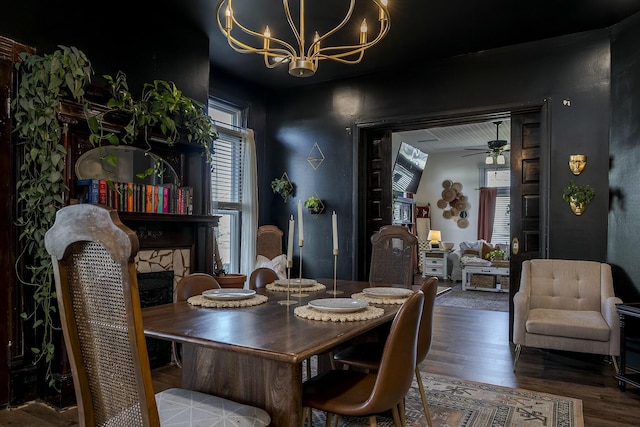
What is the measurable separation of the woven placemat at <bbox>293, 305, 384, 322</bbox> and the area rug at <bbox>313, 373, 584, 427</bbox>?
0.96m

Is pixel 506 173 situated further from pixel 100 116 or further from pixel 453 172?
pixel 100 116

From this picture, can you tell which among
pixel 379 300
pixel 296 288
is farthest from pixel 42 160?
pixel 379 300

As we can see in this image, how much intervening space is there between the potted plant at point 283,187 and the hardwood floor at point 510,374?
233 cm

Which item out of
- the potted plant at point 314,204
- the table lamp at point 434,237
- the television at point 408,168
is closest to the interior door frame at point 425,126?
the potted plant at point 314,204

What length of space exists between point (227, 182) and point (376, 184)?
1.73 metres

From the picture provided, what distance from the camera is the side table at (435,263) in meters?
9.39

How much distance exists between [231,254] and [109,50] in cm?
256

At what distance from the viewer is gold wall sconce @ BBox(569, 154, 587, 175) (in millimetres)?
3867

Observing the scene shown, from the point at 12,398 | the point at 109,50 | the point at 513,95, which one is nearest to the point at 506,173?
the point at 513,95

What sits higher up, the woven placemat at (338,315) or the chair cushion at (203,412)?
the woven placemat at (338,315)

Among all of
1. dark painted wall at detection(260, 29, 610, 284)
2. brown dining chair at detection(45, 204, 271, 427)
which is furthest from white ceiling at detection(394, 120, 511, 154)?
brown dining chair at detection(45, 204, 271, 427)

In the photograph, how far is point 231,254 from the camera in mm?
5191

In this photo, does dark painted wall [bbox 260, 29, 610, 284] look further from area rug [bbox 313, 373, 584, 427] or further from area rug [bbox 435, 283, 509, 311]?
area rug [bbox 435, 283, 509, 311]

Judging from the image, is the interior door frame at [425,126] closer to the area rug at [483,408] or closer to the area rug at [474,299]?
the area rug at [483,408]
